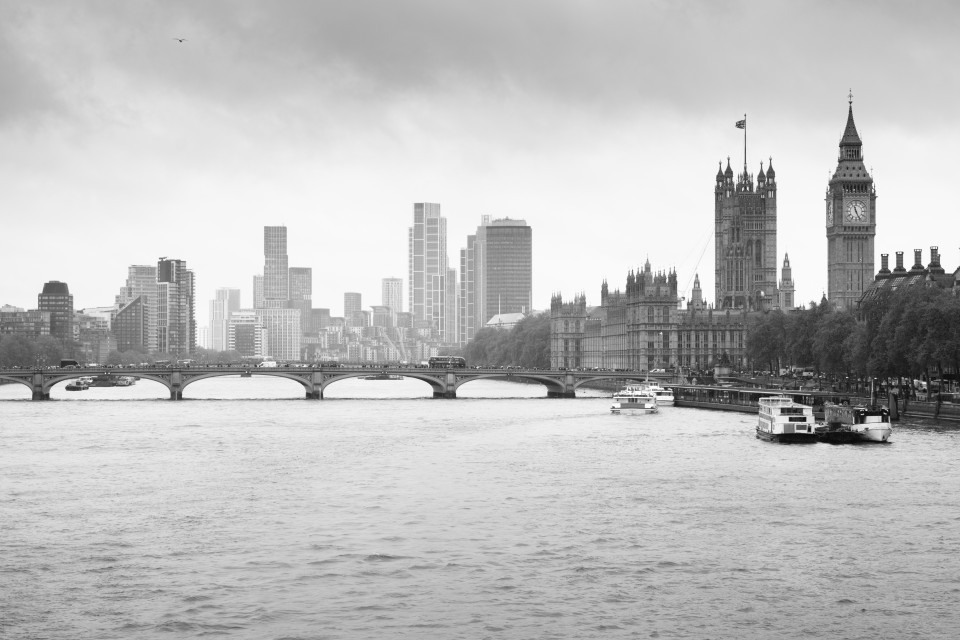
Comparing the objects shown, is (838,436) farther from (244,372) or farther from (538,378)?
(538,378)

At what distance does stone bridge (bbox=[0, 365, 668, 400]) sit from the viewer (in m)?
163

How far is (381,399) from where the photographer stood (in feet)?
559

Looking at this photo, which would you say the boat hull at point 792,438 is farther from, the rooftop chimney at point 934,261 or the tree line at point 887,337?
the rooftop chimney at point 934,261

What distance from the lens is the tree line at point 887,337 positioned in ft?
369

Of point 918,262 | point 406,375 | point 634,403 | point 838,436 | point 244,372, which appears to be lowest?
point 838,436

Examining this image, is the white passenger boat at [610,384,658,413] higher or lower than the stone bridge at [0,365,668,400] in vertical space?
lower

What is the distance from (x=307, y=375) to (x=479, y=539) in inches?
4657

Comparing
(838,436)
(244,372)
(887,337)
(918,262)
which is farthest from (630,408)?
(918,262)

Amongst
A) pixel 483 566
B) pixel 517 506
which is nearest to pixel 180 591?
pixel 483 566

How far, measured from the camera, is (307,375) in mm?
171000

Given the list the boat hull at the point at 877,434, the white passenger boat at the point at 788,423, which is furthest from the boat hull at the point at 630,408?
the boat hull at the point at 877,434

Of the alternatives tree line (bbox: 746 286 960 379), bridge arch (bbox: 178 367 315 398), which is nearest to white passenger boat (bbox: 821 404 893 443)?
tree line (bbox: 746 286 960 379)

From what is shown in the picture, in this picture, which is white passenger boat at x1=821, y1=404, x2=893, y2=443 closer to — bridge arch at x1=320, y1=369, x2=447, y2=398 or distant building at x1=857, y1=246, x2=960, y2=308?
distant building at x1=857, y1=246, x2=960, y2=308

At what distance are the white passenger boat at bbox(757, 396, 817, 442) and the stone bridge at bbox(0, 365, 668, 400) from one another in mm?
71962
